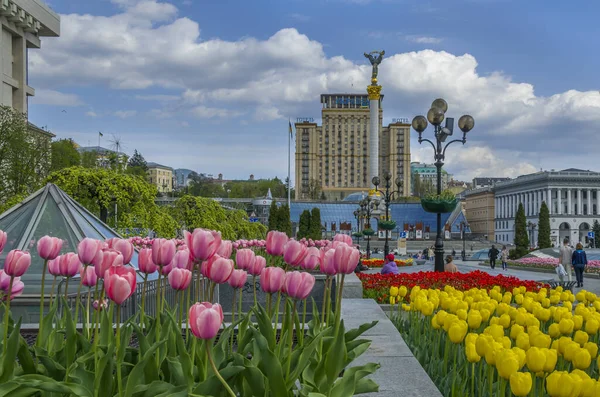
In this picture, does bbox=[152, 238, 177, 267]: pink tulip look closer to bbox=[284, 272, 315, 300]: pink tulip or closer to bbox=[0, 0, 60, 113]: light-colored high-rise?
bbox=[284, 272, 315, 300]: pink tulip

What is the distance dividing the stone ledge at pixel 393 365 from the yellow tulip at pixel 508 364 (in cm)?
50

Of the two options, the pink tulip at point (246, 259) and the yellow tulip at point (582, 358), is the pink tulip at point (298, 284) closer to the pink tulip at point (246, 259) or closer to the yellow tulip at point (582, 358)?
the pink tulip at point (246, 259)

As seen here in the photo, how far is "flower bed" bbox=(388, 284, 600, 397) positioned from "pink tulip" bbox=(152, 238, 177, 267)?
5.39ft

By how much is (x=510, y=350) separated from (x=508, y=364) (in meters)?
0.09

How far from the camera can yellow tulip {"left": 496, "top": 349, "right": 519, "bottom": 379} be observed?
A: 9.05 ft

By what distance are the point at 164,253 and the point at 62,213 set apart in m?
6.84

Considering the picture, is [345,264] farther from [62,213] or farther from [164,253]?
[62,213]

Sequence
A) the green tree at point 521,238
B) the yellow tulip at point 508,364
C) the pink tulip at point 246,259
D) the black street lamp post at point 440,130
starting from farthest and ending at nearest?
1. the green tree at point 521,238
2. the black street lamp post at point 440,130
3. the pink tulip at point 246,259
4. the yellow tulip at point 508,364

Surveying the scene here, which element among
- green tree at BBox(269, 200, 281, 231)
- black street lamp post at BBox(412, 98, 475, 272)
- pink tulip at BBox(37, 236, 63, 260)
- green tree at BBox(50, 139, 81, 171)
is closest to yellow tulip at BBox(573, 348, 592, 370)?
pink tulip at BBox(37, 236, 63, 260)

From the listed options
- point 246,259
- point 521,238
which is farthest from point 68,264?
point 521,238

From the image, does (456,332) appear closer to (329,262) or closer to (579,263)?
(329,262)

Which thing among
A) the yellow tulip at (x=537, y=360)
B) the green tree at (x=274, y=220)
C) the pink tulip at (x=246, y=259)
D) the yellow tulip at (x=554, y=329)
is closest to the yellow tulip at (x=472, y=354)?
the yellow tulip at (x=537, y=360)

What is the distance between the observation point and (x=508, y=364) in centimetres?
277

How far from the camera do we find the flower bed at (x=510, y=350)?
2646mm
